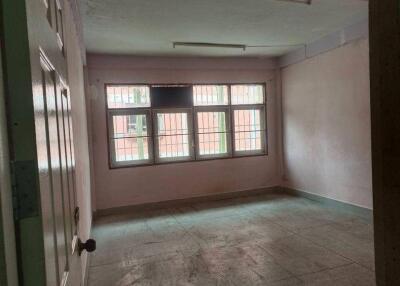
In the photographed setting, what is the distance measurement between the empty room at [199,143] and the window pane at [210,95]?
1.1 inches

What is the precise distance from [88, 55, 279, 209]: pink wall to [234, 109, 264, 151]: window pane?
22cm

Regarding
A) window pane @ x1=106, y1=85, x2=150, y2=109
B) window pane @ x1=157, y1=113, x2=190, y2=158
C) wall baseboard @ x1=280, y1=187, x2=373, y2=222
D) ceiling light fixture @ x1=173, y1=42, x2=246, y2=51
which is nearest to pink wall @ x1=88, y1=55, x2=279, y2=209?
window pane @ x1=106, y1=85, x2=150, y2=109

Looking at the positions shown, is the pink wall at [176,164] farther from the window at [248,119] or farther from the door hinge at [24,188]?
the door hinge at [24,188]

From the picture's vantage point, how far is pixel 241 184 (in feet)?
19.2

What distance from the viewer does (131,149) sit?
525 centimetres

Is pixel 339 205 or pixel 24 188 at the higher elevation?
pixel 24 188

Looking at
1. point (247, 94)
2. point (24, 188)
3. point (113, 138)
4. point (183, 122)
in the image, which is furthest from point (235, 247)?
point (247, 94)

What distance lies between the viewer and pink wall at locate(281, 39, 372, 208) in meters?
4.23

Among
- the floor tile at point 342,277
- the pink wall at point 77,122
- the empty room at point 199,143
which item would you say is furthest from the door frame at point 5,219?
the floor tile at point 342,277

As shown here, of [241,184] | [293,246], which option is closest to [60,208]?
[293,246]

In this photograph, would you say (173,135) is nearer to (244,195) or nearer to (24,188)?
(244,195)

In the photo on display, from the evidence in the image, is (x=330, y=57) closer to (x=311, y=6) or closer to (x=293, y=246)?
(x=311, y=6)

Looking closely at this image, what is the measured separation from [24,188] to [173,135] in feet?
16.1

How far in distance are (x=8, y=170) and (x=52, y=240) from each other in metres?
0.26
